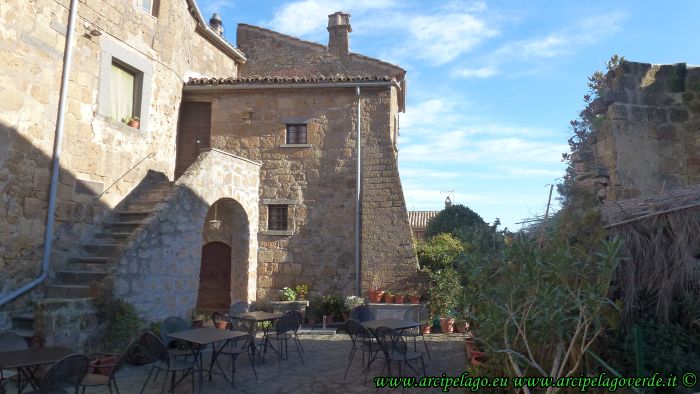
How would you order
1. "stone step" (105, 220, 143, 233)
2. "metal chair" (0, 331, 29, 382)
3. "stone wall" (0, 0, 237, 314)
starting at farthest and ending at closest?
"stone step" (105, 220, 143, 233)
"stone wall" (0, 0, 237, 314)
"metal chair" (0, 331, 29, 382)

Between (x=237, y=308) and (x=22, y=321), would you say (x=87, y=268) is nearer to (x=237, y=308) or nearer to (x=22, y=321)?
(x=22, y=321)

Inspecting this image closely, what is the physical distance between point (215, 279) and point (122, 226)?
11.1 feet

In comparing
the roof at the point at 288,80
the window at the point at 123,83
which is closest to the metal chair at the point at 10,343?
the window at the point at 123,83

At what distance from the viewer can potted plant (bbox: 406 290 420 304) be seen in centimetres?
1029

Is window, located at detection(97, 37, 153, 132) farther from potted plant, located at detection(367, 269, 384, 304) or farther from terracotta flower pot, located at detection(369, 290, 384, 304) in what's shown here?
terracotta flower pot, located at detection(369, 290, 384, 304)

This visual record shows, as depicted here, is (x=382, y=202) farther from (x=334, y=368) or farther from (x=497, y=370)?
(x=497, y=370)

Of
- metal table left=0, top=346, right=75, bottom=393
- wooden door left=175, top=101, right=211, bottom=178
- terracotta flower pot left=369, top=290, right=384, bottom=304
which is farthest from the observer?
wooden door left=175, top=101, right=211, bottom=178

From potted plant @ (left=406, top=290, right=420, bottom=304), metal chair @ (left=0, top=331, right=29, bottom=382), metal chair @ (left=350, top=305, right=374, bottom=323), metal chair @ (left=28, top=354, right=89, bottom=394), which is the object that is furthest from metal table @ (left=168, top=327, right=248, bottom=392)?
potted plant @ (left=406, top=290, right=420, bottom=304)

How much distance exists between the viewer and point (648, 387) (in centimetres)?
420

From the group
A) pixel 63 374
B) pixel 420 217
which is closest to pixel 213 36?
pixel 63 374

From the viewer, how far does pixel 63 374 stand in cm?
404

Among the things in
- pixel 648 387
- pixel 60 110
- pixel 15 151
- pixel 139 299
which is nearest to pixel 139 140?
pixel 60 110

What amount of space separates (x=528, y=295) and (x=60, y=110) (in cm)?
737

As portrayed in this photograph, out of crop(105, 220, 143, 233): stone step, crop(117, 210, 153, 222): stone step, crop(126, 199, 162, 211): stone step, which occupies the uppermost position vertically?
crop(126, 199, 162, 211): stone step
